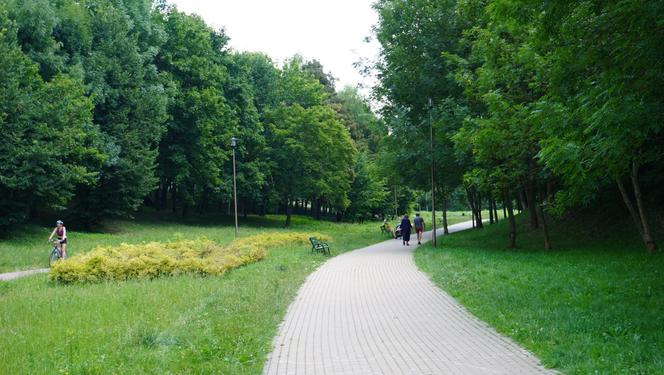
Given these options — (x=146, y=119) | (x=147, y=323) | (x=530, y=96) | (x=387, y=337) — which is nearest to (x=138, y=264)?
(x=147, y=323)

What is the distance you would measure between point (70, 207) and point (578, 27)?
108 feet

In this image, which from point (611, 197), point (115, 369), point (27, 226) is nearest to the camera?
point (115, 369)

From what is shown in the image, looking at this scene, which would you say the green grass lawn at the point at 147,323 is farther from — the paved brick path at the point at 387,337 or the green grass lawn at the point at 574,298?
the green grass lawn at the point at 574,298

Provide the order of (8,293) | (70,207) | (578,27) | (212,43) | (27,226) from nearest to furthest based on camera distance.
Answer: (578,27) → (8,293) → (27,226) → (70,207) → (212,43)

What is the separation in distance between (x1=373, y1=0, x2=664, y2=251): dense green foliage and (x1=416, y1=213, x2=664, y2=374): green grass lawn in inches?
70.0

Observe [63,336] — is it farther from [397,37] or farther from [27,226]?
[27,226]

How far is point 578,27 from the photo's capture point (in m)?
9.23

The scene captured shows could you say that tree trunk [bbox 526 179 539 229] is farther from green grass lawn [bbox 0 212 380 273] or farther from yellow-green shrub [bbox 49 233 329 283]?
green grass lawn [bbox 0 212 380 273]

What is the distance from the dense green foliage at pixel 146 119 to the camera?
2778 centimetres

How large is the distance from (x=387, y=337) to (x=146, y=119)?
31.9m

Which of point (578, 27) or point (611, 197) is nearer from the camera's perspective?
point (578, 27)

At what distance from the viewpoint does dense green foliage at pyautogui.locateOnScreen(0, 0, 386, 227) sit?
27.8m

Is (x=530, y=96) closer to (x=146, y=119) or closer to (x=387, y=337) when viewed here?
(x=387, y=337)

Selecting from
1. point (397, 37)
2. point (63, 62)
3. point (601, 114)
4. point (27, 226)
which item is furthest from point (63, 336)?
point (63, 62)
